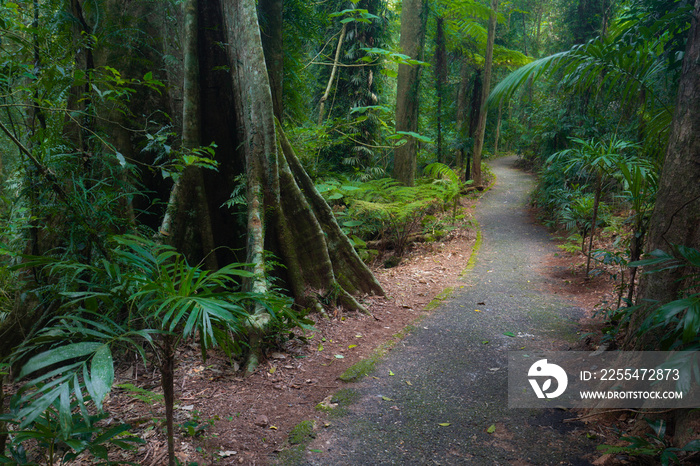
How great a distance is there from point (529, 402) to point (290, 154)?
150 inches

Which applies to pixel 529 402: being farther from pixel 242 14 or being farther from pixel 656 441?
pixel 242 14

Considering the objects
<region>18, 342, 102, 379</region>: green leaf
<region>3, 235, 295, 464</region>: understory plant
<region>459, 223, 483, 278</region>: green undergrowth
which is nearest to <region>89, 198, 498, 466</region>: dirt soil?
<region>3, 235, 295, 464</region>: understory plant

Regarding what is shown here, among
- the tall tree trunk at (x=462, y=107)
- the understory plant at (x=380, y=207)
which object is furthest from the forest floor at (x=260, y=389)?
the tall tree trunk at (x=462, y=107)

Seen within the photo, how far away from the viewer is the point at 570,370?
354cm

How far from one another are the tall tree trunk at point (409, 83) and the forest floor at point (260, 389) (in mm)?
5044

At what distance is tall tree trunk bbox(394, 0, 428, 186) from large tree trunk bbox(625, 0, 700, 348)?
7374 mm

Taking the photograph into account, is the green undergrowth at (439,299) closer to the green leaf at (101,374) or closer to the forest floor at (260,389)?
the forest floor at (260,389)

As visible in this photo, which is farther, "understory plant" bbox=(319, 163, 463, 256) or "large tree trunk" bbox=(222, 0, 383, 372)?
"understory plant" bbox=(319, 163, 463, 256)

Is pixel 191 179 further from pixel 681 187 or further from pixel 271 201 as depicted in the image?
pixel 681 187

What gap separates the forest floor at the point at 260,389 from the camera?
2471 mm

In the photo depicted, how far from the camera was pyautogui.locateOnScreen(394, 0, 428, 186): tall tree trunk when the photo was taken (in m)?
9.53

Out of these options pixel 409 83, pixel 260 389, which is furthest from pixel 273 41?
pixel 409 83

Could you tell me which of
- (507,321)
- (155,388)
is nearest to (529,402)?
(507,321)

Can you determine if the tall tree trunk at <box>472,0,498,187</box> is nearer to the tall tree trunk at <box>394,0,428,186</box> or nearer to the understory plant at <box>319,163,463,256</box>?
the tall tree trunk at <box>394,0,428,186</box>
